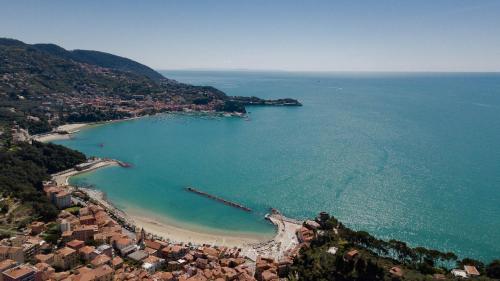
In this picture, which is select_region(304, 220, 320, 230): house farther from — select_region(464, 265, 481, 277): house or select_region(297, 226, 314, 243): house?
select_region(464, 265, 481, 277): house

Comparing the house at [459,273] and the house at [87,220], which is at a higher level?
the house at [87,220]

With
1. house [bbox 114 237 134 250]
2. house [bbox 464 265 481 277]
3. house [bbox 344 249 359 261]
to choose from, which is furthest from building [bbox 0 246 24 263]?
house [bbox 464 265 481 277]

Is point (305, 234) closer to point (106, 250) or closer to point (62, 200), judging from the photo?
point (106, 250)

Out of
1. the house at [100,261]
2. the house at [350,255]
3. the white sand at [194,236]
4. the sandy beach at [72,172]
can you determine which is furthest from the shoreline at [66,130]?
the house at [350,255]

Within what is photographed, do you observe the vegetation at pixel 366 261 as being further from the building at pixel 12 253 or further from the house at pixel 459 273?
the building at pixel 12 253

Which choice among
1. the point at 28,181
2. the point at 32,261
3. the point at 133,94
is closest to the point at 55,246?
the point at 32,261

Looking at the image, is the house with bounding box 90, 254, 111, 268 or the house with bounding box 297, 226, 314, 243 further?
the house with bounding box 297, 226, 314, 243
